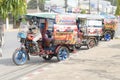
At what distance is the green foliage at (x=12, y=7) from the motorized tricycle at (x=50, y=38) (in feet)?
7.19

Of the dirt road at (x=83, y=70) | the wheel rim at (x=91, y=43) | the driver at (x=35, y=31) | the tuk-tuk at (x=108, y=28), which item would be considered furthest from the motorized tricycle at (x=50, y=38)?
the tuk-tuk at (x=108, y=28)

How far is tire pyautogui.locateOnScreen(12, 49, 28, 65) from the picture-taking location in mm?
14164

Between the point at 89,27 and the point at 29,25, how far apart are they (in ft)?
26.2

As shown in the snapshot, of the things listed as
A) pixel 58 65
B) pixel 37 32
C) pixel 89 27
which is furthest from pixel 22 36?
pixel 89 27

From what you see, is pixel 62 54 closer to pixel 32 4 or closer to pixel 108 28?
pixel 108 28

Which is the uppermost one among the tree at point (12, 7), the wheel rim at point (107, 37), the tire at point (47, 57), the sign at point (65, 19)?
the tree at point (12, 7)

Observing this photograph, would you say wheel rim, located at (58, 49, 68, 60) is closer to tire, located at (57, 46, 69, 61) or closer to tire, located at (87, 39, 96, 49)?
tire, located at (57, 46, 69, 61)

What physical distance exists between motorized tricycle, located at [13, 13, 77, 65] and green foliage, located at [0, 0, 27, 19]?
2.19 m

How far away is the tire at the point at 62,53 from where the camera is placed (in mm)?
15345

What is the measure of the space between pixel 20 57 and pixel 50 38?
1701 millimetres

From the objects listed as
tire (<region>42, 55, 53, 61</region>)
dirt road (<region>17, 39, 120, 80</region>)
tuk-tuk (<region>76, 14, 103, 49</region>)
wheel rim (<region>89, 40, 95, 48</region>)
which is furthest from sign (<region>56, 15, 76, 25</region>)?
wheel rim (<region>89, 40, 95, 48</region>)

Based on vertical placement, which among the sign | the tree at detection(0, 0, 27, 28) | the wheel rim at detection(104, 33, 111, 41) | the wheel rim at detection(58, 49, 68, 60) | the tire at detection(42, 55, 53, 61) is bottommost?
the wheel rim at detection(104, 33, 111, 41)

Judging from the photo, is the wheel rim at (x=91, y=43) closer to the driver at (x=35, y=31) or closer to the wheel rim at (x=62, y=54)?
the wheel rim at (x=62, y=54)

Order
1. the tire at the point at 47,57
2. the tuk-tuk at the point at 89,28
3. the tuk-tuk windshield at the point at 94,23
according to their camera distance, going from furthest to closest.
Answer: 1. the tuk-tuk windshield at the point at 94,23
2. the tuk-tuk at the point at 89,28
3. the tire at the point at 47,57
